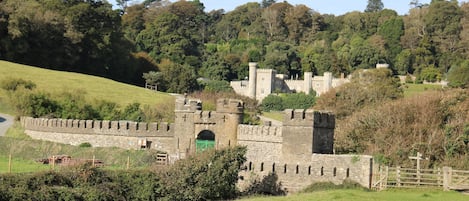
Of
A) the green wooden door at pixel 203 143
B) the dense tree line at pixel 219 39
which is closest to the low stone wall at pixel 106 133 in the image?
the green wooden door at pixel 203 143

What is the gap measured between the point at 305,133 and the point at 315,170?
1.50 metres

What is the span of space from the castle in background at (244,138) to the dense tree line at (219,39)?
27.8m

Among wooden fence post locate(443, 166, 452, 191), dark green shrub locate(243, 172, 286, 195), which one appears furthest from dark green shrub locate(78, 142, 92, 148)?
wooden fence post locate(443, 166, 452, 191)

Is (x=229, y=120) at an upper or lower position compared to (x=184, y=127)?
upper

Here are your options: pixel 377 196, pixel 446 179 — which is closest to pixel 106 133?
pixel 377 196

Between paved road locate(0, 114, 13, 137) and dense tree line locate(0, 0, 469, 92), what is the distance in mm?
19245

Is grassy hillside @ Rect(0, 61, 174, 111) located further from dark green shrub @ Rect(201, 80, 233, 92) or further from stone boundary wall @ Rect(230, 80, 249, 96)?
stone boundary wall @ Rect(230, 80, 249, 96)

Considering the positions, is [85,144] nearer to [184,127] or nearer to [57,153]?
[57,153]

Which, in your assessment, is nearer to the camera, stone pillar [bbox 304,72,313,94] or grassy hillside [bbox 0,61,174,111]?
grassy hillside [bbox 0,61,174,111]

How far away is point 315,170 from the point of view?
30969mm

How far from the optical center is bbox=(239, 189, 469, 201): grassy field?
26641mm

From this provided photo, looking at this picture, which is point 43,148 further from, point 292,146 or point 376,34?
point 376,34

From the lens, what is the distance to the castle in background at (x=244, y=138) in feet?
101

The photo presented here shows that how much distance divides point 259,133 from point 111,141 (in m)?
8.44
